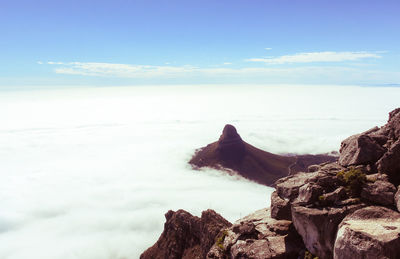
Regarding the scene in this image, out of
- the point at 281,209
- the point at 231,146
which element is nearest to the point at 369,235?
the point at 281,209

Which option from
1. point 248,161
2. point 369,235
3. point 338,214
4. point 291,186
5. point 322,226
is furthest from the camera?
point 248,161

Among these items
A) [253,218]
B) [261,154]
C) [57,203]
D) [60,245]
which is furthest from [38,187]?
[253,218]

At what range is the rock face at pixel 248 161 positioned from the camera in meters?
137

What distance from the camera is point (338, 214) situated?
661 inches

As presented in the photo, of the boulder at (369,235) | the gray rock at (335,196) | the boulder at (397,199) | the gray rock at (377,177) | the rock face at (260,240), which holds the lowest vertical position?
the rock face at (260,240)

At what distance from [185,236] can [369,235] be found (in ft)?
142

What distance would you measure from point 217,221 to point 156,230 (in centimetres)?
5775

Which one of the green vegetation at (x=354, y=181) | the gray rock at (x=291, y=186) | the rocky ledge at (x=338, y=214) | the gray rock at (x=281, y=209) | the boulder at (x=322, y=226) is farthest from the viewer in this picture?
the gray rock at (x=281, y=209)

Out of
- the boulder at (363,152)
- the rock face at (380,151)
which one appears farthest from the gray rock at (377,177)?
the boulder at (363,152)

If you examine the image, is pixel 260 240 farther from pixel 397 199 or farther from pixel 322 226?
pixel 397 199

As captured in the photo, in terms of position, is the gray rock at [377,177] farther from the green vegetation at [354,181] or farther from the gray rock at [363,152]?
the gray rock at [363,152]

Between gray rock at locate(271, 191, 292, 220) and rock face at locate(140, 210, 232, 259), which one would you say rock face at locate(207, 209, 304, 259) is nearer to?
gray rock at locate(271, 191, 292, 220)

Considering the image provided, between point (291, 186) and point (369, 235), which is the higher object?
point (291, 186)

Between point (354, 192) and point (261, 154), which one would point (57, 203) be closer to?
point (261, 154)
